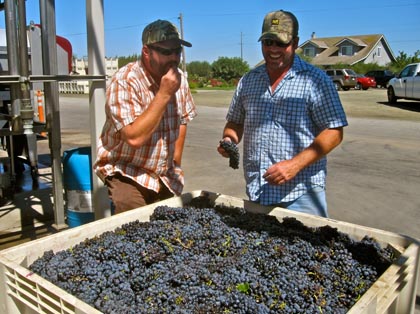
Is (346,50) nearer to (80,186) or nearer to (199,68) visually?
(199,68)

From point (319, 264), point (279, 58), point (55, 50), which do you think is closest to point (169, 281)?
point (319, 264)

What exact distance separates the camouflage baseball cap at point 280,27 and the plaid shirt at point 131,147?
2.10 feet

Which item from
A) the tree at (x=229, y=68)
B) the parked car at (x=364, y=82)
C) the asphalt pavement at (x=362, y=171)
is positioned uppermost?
the tree at (x=229, y=68)

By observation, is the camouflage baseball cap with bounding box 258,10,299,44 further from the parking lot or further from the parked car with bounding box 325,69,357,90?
the parked car with bounding box 325,69,357,90

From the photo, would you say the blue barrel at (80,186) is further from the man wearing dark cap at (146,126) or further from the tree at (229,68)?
the tree at (229,68)

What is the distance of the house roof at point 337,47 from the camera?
55.9 meters

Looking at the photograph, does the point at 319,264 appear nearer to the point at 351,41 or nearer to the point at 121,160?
the point at 121,160

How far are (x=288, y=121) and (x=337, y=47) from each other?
60.1m

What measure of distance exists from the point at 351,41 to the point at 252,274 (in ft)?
196

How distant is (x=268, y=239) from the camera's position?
1.98m

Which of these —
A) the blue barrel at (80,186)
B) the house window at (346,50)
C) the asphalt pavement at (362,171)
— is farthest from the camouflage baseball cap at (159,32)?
A: the house window at (346,50)

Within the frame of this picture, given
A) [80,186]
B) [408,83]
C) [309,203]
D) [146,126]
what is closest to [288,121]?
[309,203]

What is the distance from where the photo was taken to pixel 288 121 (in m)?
2.43

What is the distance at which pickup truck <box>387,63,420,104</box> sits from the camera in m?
16.8
